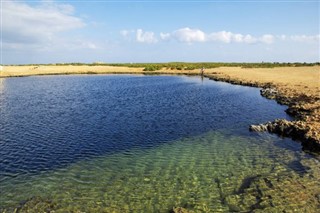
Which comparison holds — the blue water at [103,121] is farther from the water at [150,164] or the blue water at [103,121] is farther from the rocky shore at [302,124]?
the rocky shore at [302,124]

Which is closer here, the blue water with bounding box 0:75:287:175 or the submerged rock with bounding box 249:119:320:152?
the blue water with bounding box 0:75:287:175

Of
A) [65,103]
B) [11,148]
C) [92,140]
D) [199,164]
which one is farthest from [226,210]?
[65,103]

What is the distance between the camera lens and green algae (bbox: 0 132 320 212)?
52.6 feet

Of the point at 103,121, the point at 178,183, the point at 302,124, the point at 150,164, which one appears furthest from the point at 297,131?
the point at 103,121

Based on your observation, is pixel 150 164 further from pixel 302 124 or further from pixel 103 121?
pixel 302 124

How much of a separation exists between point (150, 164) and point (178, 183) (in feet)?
12.1

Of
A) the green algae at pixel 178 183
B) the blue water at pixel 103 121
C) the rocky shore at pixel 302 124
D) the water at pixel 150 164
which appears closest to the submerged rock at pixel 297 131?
the rocky shore at pixel 302 124

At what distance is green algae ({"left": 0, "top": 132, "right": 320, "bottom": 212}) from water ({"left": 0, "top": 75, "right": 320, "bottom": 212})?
0.06 m

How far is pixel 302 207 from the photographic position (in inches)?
609

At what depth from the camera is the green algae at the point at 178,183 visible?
52.6 feet

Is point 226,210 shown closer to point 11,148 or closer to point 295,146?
point 295,146

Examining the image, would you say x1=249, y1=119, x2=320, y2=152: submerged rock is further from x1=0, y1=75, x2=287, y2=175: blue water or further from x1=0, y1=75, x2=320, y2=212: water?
x1=0, y1=75, x2=287, y2=175: blue water

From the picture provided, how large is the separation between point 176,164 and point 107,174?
16.3 feet

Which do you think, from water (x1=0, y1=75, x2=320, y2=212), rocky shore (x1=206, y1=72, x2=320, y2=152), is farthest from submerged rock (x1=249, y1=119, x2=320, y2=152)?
water (x1=0, y1=75, x2=320, y2=212)
